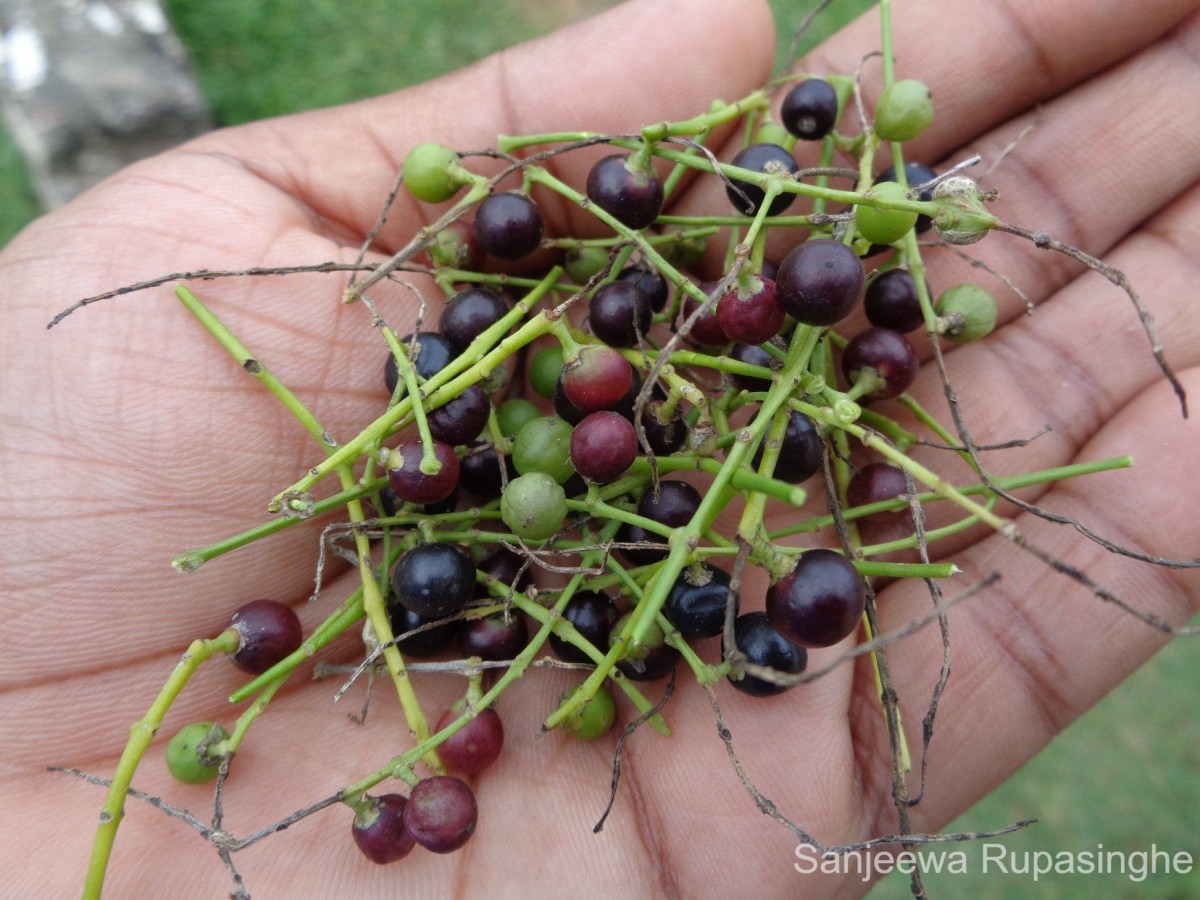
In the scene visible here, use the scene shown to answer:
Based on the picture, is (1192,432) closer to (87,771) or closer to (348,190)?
(348,190)

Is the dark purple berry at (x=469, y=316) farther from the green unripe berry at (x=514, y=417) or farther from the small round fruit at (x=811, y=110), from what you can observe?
the small round fruit at (x=811, y=110)

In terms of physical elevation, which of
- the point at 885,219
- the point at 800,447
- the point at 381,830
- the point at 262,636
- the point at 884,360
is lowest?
the point at 381,830

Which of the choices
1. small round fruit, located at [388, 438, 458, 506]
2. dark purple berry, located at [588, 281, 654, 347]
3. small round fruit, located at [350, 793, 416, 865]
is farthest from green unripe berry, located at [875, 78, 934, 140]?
small round fruit, located at [350, 793, 416, 865]

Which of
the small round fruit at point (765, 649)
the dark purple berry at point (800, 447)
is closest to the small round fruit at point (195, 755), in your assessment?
the small round fruit at point (765, 649)

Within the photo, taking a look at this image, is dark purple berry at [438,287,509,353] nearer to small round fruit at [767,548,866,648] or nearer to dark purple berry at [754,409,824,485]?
dark purple berry at [754,409,824,485]

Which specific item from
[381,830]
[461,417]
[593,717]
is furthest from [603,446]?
[381,830]

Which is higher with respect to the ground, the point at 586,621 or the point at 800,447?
the point at 800,447

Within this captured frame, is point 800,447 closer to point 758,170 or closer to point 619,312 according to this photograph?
point 619,312
